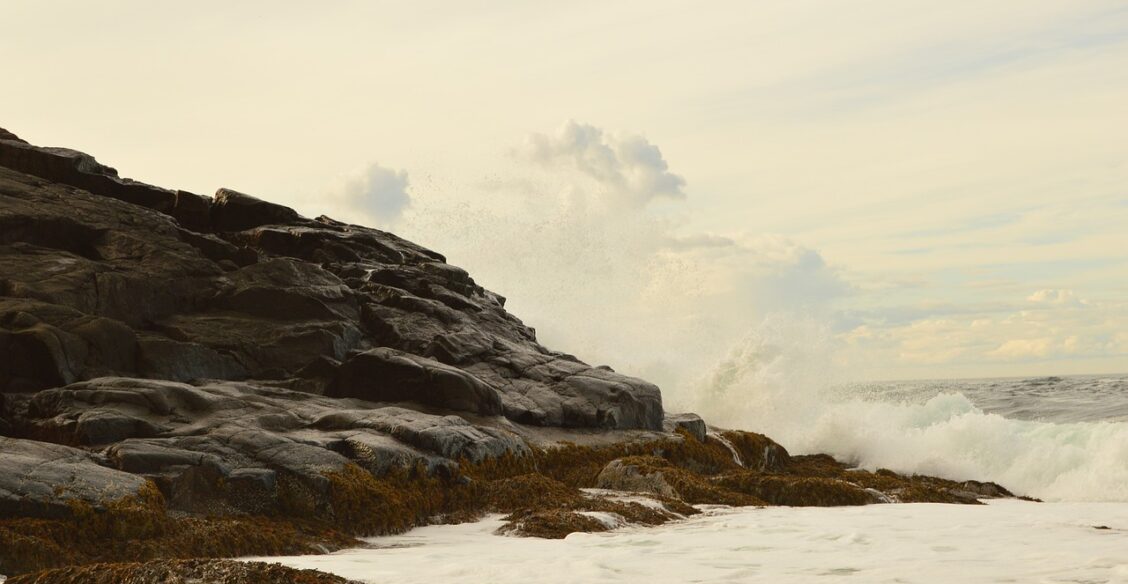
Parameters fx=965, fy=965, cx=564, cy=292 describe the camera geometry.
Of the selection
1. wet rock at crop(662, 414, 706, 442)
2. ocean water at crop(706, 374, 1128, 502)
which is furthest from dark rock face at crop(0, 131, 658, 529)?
ocean water at crop(706, 374, 1128, 502)

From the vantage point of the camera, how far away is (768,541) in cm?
916

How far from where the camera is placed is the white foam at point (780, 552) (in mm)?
7215

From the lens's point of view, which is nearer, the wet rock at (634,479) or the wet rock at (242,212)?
the wet rock at (634,479)

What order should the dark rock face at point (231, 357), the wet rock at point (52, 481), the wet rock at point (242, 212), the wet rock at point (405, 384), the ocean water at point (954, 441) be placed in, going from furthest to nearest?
the wet rock at point (242, 212) < the ocean water at point (954, 441) < the wet rock at point (405, 384) < the dark rock face at point (231, 357) < the wet rock at point (52, 481)

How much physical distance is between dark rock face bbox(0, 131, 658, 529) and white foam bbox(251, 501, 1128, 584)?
6.28ft

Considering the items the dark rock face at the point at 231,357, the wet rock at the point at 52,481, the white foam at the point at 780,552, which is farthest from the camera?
the dark rock face at the point at 231,357

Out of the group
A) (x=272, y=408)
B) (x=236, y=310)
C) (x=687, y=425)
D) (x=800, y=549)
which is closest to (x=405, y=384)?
(x=272, y=408)

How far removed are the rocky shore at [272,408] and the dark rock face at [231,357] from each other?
1.6 inches

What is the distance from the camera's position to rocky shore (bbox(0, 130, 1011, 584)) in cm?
895

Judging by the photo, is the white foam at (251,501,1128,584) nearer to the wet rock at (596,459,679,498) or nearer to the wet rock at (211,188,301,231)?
the wet rock at (596,459,679,498)

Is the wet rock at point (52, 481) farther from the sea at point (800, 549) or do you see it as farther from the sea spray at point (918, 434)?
the sea spray at point (918, 434)

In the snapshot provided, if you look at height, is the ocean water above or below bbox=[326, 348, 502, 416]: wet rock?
below

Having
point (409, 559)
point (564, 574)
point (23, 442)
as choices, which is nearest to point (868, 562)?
point (564, 574)

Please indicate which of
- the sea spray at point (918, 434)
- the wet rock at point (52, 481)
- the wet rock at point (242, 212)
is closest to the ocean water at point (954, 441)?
the sea spray at point (918, 434)
